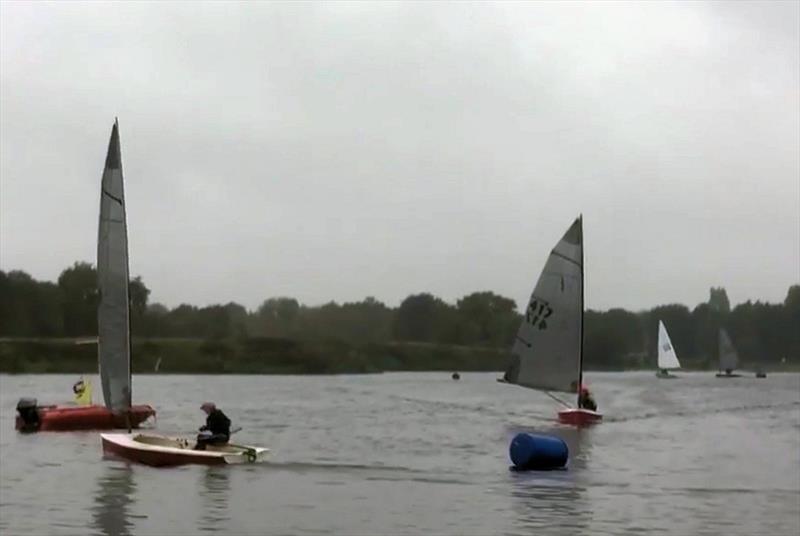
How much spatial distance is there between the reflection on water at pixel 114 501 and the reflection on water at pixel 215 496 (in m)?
1.47

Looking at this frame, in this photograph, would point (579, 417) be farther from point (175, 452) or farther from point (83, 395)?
point (175, 452)

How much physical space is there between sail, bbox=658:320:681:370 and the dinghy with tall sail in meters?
6.35

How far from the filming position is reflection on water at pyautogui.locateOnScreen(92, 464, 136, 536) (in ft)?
72.9

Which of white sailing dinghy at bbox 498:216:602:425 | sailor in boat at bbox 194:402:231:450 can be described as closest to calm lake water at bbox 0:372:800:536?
sailor in boat at bbox 194:402:231:450

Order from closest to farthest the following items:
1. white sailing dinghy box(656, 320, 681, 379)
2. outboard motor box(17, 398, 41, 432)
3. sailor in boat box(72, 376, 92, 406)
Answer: outboard motor box(17, 398, 41, 432) → sailor in boat box(72, 376, 92, 406) → white sailing dinghy box(656, 320, 681, 379)

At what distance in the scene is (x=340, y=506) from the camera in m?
25.9

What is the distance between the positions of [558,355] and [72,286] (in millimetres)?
92857

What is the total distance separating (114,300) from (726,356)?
125 meters

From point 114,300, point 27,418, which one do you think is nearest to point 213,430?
point 114,300

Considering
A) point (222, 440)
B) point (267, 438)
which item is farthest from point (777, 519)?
point (267, 438)

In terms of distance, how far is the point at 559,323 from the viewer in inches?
2089

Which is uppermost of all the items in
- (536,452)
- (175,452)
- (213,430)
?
(213,430)

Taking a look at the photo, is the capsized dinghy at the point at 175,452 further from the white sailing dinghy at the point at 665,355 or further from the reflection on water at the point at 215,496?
the white sailing dinghy at the point at 665,355

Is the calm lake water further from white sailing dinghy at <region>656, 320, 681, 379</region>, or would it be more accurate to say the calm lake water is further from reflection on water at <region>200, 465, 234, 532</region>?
white sailing dinghy at <region>656, 320, 681, 379</region>
